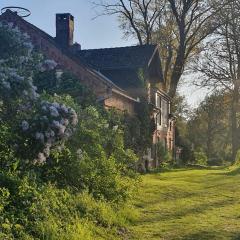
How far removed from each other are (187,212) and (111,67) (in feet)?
63.3

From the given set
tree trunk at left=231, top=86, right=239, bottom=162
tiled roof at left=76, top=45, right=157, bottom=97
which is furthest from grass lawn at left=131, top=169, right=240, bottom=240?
tree trunk at left=231, top=86, right=239, bottom=162

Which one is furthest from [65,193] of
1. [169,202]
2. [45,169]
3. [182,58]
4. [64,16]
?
[182,58]

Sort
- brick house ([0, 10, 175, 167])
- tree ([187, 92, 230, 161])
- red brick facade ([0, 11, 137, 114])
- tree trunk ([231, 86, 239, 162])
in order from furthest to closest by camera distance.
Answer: tree ([187, 92, 230, 161])
tree trunk ([231, 86, 239, 162])
brick house ([0, 10, 175, 167])
red brick facade ([0, 11, 137, 114])

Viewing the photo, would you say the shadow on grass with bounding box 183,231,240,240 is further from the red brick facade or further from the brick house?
the red brick facade

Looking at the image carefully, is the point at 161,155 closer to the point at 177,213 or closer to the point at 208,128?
the point at 177,213

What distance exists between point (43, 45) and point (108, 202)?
14.8 m

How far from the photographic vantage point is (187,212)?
13.9 metres

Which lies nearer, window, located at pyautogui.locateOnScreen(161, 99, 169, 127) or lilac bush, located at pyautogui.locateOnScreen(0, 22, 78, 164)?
lilac bush, located at pyautogui.locateOnScreen(0, 22, 78, 164)

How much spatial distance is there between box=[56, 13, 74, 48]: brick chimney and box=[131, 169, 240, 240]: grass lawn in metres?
12.7

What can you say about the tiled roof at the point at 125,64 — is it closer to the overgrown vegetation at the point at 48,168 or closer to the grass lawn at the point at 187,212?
the grass lawn at the point at 187,212

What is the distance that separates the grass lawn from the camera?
1108 cm

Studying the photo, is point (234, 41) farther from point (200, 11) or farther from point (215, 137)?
point (215, 137)

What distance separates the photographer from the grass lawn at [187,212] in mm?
11078

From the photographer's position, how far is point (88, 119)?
562 inches
